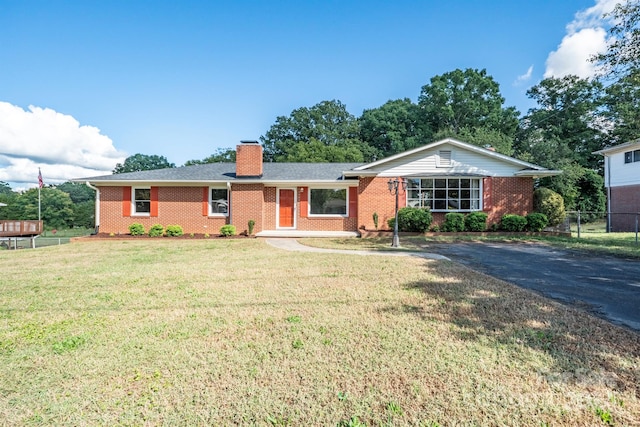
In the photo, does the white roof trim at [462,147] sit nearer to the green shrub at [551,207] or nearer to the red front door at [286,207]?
the green shrub at [551,207]

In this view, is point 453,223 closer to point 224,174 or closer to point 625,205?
point 224,174

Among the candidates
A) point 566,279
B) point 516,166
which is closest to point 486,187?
point 516,166

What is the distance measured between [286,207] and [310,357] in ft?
44.0

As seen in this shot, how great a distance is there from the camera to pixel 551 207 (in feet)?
48.6

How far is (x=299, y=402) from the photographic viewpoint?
2383mm

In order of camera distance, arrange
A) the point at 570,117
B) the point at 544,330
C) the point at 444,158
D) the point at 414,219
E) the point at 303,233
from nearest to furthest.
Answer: the point at 544,330, the point at 414,219, the point at 303,233, the point at 444,158, the point at 570,117

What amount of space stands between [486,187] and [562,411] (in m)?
14.8

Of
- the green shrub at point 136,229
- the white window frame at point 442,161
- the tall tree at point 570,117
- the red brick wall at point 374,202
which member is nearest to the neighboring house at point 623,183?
the tall tree at point 570,117

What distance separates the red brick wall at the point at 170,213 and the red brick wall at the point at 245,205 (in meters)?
0.90

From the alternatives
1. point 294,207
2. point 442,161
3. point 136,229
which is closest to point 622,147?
point 442,161

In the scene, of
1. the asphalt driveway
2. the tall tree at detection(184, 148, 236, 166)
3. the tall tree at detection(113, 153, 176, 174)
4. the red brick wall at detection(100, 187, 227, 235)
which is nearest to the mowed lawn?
the asphalt driveway

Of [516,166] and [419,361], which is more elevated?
[516,166]

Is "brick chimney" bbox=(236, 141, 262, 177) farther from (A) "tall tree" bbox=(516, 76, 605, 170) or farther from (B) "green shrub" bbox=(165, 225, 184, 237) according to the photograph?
(A) "tall tree" bbox=(516, 76, 605, 170)

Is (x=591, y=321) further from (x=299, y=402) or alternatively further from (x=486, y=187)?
(x=486, y=187)
